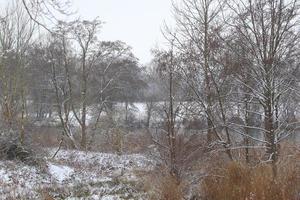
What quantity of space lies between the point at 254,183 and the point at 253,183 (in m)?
0.02

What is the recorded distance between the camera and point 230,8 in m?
9.96

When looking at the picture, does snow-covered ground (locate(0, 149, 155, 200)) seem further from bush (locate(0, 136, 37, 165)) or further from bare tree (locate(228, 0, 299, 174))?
bare tree (locate(228, 0, 299, 174))

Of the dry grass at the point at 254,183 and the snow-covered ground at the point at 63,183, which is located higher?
the dry grass at the point at 254,183

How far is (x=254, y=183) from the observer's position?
6812 millimetres

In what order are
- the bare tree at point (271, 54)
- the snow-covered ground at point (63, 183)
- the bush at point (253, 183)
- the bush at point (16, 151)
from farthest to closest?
the bush at point (16, 151) → the snow-covered ground at point (63, 183) → the bare tree at point (271, 54) → the bush at point (253, 183)

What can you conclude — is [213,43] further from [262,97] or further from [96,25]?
[96,25]

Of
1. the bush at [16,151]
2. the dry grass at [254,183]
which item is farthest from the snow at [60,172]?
the dry grass at [254,183]

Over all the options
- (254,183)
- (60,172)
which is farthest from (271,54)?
(60,172)

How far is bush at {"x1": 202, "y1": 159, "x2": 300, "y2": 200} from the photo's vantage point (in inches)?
257

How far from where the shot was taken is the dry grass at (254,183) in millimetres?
6543

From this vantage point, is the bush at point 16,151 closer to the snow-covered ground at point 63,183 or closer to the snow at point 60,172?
the snow-covered ground at point 63,183

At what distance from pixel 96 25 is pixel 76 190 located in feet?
66.9

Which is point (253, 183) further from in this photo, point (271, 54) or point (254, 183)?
point (271, 54)

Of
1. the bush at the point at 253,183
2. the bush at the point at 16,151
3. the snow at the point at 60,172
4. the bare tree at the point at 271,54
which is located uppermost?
the bare tree at the point at 271,54
